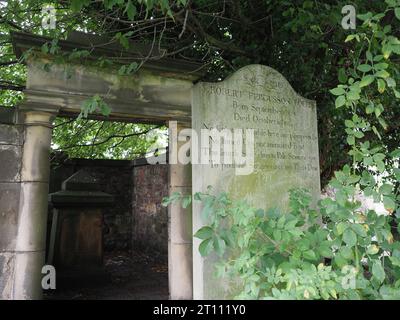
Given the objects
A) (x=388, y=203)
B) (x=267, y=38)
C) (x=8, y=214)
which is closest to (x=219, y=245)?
(x=388, y=203)

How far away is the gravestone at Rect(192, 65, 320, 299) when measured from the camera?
2.55 metres

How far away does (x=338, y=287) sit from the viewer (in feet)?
5.67

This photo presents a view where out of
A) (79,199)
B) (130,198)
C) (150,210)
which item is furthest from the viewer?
(130,198)

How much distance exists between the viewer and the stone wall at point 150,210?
25.4ft

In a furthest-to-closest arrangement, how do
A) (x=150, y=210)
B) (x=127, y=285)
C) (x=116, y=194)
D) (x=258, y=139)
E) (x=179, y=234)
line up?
(x=116, y=194)
(x=150, y=210)
(x=127, y=285)
(x=179, y=234)
(x=258, y=139)

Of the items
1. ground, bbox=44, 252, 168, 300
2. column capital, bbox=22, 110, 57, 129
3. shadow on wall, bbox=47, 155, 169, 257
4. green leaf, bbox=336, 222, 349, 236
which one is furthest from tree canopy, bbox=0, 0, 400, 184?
shadow on wall, bbox=47, 155, 169, 257

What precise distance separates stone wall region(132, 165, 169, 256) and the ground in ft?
1.74

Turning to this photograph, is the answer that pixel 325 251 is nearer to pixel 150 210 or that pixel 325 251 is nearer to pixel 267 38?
pixel 267 38

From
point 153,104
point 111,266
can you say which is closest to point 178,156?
point 153,104

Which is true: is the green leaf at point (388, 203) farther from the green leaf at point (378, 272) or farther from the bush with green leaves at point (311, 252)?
the green leaf at point (378, 272)

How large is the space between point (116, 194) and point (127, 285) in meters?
3.90

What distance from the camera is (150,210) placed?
8281mm

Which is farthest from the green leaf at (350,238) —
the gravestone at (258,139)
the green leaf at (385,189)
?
the gravestone at (258,139)

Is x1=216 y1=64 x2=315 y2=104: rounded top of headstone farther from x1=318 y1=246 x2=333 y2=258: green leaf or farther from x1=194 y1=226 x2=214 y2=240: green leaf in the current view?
x1=318 y1=246 x2=333 y2=258: green leaf
